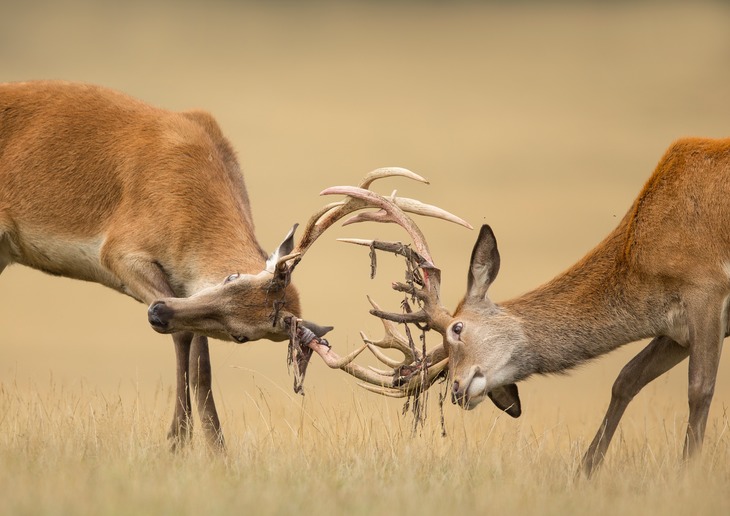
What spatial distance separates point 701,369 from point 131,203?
4.71 metres

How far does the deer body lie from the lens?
9023 mm

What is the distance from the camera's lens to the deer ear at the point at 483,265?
8.14 metres

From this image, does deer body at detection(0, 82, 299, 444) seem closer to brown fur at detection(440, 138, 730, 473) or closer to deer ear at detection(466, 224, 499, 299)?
deer ear at detection(466, 224, 499, 299)

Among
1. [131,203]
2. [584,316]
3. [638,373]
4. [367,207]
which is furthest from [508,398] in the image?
[131,203]

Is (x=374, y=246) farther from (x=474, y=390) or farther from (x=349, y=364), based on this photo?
(x=474, y=390)

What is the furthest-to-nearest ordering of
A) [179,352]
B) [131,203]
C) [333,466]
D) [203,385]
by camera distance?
[203,385]
[179,352]
[131,203]
[333,466]

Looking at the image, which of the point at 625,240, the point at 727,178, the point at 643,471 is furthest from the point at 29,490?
the point at 727,178

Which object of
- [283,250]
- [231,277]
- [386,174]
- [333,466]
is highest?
[386,174]

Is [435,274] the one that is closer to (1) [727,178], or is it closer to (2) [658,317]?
(2) [658,317]

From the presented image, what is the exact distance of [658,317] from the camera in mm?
8359

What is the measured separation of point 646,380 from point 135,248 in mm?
4232

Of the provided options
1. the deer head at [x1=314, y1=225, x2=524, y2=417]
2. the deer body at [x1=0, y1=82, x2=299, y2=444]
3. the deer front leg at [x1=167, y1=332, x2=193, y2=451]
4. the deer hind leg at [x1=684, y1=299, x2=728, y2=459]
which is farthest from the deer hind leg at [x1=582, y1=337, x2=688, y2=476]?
the deer front leg at [x1=167, y1=332, x2=193, y2=451]

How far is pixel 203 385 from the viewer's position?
9531 millimetres

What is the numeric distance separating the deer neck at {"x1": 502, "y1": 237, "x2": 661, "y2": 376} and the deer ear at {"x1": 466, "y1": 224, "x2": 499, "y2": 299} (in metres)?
0.27
